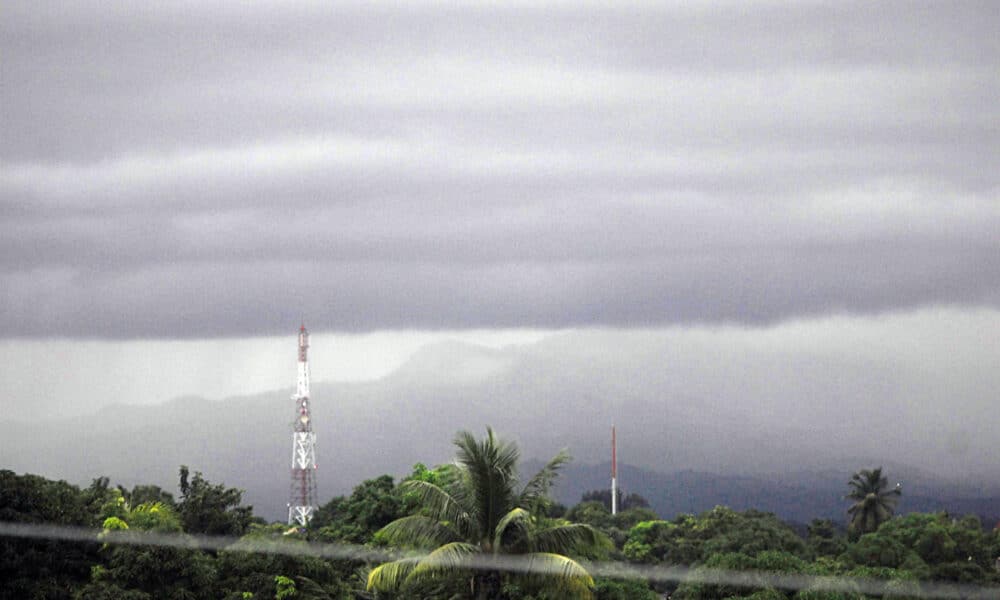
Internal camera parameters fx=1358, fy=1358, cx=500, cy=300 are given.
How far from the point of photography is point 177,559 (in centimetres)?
1769

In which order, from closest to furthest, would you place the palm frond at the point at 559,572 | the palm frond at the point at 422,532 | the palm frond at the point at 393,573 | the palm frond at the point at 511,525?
the palm frond at the point at 559,572, the palm frond at the point at 511,525, the palm frond at the point at 393,573, the palm frond at the point at 422,532

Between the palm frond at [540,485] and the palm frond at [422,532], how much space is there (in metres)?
0.90

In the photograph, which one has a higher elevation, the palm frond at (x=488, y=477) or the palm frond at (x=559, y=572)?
the palm frond at (x=488, y=477)

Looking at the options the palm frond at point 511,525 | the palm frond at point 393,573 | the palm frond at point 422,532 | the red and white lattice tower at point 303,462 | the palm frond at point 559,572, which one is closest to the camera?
the palm frond at point 559,572

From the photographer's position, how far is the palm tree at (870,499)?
221 feet

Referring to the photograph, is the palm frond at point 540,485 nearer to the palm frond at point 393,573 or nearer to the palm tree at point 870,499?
the palm frond at point 393,573

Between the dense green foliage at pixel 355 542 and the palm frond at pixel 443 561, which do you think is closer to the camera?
the palm frond at pixel 443 561

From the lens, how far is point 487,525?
15391 millimetres

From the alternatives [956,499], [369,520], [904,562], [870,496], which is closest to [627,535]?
[870,496]

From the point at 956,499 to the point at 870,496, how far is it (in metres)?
103

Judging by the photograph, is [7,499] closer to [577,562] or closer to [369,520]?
[577,562]

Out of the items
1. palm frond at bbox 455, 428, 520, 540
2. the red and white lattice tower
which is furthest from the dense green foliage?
the red and white lattice tower

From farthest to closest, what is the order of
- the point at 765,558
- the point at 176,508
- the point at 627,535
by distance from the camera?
the point at 627,535 → the point at 176,508 → the point at 765,558

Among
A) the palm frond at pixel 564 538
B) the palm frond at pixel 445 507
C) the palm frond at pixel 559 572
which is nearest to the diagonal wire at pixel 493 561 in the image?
the palm frond at pixel 559 572
